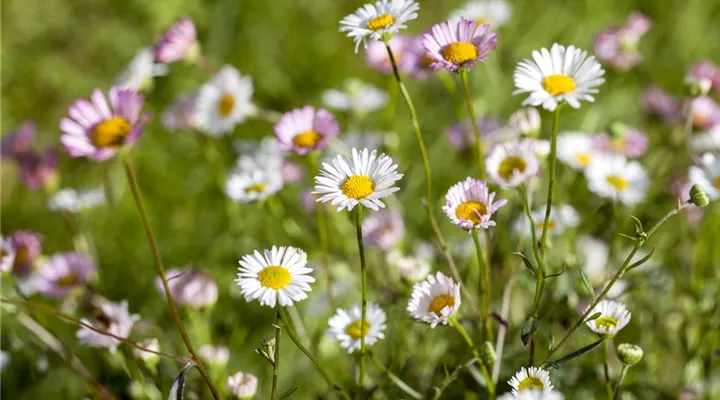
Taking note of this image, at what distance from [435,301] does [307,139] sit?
1.18 ft

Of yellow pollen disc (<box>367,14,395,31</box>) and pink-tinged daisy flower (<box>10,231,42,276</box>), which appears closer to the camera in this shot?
yellow pollen disc (<box>367,14,395,31</box>)

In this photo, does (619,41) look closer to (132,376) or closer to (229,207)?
(229,207)

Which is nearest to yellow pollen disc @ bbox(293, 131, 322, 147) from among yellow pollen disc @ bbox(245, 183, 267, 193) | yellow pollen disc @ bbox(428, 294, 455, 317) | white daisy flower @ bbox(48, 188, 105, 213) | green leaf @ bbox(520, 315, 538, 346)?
yellow pollen disc @ bbox(245, 183, 267, 193)

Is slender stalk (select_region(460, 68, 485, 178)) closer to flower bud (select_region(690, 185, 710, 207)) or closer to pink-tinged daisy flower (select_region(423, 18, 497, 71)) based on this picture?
pink-tinged daisy flower (select_region(423, 18, 497, 71))

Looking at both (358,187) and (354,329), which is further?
(354,329)

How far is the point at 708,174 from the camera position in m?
1.10

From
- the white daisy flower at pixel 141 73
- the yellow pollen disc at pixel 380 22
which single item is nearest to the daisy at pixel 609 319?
the yellow pollen disc at pixel 380 22

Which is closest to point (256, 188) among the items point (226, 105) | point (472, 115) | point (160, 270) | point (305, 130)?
point (305, 130)

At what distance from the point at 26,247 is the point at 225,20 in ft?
3.60

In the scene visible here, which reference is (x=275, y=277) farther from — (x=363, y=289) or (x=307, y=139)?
(x=307, y=139)

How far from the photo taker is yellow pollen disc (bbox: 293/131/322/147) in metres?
1.07

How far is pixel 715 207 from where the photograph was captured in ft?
4.30

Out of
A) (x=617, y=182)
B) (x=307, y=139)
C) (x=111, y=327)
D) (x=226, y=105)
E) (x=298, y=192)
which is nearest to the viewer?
(x=111, y=327)

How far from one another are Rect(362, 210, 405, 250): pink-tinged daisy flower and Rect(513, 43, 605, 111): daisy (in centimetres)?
43
